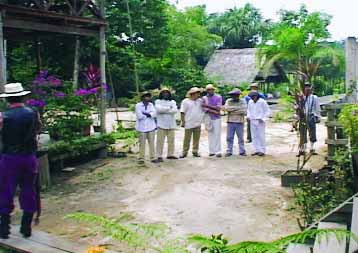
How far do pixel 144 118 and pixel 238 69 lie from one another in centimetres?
2263

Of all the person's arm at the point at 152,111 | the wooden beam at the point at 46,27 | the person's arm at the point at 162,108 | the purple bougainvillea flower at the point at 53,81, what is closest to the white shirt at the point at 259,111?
the person's arm at the point at 162,108

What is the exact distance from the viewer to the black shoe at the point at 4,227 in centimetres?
502

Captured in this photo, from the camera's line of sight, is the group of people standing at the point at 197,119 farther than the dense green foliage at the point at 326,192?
Yes

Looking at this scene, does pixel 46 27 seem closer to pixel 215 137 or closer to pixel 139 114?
pixel 139 114

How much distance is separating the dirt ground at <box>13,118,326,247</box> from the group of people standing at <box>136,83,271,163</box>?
38cm

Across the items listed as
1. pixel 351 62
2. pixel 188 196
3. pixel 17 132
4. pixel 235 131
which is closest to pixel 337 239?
pixel 17 132

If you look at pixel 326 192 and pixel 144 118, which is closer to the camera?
pixel 326 192

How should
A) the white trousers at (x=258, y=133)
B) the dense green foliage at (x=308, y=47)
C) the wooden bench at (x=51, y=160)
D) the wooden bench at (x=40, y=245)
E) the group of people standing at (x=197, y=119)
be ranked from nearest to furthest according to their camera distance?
1. the wooden bench at (x=40, y=245)
2. the wooden bench at (x=51, y=160)
3. the group of people standing at (x=197, y=119)
4. the white trousers at (x=258, y=133)
5. the dense green foliage at (x=308, y=47)

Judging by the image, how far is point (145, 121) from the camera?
9672 mm

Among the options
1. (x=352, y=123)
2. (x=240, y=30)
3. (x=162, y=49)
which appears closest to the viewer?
(x=352, y=123)

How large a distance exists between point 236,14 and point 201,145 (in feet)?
112

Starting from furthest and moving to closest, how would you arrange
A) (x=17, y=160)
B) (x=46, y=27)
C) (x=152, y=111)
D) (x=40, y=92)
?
(x=152, y=111), (x=46, y=27), (x=40, y=92), (x=17, y=160)

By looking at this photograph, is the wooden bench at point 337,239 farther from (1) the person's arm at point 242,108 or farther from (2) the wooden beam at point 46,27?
(2) the wooden beam at point 46,27

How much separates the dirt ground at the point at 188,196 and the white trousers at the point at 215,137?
296mm
